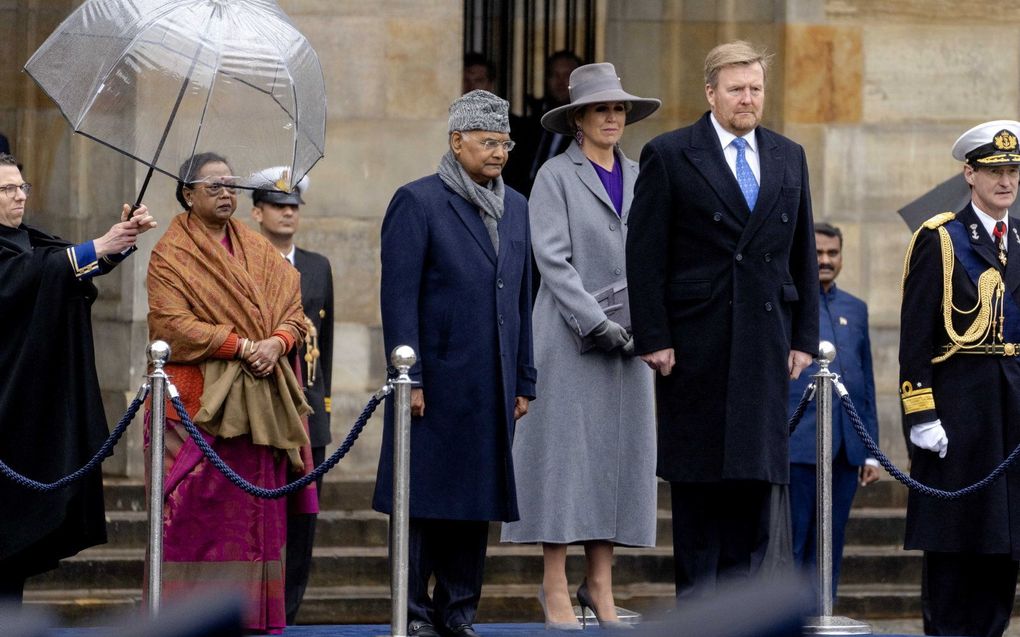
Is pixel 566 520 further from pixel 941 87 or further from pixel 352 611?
pixel 941 87

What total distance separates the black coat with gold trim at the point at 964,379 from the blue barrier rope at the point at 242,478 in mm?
2025

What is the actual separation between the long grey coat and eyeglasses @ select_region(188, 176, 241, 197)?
43.7 inches

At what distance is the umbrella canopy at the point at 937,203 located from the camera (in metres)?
9.01

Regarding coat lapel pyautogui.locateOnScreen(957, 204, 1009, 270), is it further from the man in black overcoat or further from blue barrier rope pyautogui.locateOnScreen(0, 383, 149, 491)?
the man in black overcoat

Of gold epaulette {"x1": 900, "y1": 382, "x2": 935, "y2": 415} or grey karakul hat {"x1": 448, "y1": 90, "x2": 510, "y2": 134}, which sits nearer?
grey karakul hat {"x1": 448, "y1": 90, "x2": 510, "y2": 134}

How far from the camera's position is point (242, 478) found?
6484 mm

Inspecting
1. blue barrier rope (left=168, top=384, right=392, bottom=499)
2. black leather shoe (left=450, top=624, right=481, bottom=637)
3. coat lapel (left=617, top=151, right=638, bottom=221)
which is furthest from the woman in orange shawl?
coat lapel (left=617, top=151, right=638, bottom=221)

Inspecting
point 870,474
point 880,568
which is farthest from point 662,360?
point 880,568

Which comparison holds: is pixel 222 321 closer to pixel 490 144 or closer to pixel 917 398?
pixel 490 144

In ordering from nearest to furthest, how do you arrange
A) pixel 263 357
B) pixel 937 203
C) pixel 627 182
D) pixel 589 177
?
pixel 263 357 → pixel 589 177 → pixel 627 182 → pixel 937 203

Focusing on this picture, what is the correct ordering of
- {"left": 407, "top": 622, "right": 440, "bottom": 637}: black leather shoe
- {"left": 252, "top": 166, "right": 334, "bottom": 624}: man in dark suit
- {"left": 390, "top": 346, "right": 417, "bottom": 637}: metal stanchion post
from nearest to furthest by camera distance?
{"left": 390, "top": 346, "right": 417, "bottom": 637}: metal stanchion post → {"left": 407, "top": 622, "right": 440, "bottom": 637}: black leather shoe → {"left": 252, "top": 166, "right": 334, "bottom": 624}: man in dark suit

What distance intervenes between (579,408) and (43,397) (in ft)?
6.21

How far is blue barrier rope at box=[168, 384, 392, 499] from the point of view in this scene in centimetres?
627

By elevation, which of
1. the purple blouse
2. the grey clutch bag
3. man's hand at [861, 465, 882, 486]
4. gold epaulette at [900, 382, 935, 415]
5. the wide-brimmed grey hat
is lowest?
man's hand at [861, 465, 882, 486]
